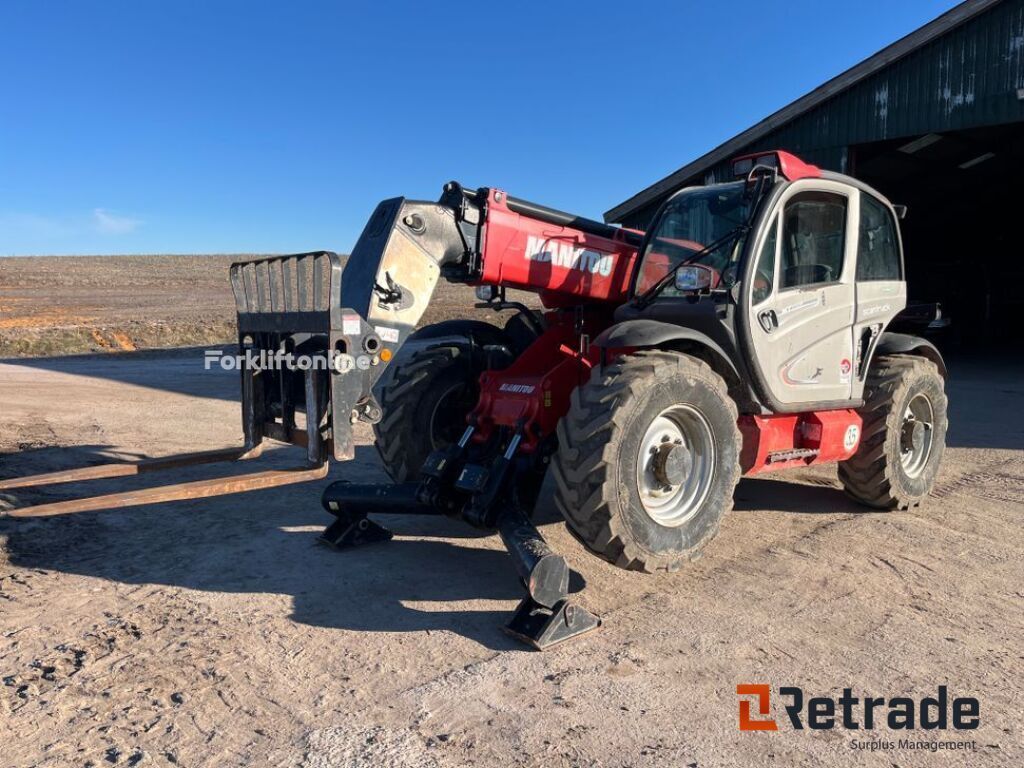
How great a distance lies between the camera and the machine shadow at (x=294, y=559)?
4.23 metres

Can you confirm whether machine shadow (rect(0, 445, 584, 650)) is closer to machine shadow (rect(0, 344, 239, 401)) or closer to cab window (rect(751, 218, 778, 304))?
cab window (rect(751, 218, 778, 304))

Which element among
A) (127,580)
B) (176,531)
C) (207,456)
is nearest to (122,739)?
(127,580)

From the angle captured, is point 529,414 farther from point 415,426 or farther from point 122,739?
point 122,739

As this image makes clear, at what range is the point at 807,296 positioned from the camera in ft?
18.1

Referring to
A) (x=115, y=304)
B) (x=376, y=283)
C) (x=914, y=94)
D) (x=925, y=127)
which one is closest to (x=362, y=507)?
(x=376, y=283)

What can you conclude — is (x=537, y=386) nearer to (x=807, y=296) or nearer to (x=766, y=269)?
(x=766, y=269)

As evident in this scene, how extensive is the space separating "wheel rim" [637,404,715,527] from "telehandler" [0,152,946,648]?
0.01 metres

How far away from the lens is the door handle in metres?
5.18

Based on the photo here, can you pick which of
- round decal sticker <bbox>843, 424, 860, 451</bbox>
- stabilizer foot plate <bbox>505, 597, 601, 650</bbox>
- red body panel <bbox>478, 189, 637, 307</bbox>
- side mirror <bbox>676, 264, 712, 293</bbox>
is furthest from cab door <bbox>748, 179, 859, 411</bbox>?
stabilizer foot plate <bbox>505, 597, 601, 650</bbox>

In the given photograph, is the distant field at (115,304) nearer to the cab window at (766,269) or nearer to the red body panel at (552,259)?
the red body panel at (552,259)

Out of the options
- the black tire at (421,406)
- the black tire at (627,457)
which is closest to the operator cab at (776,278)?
the black tire at (627,457)

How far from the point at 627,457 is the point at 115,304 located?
4051 centimetres

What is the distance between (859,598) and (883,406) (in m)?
2.21

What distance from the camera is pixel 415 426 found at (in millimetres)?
5707
